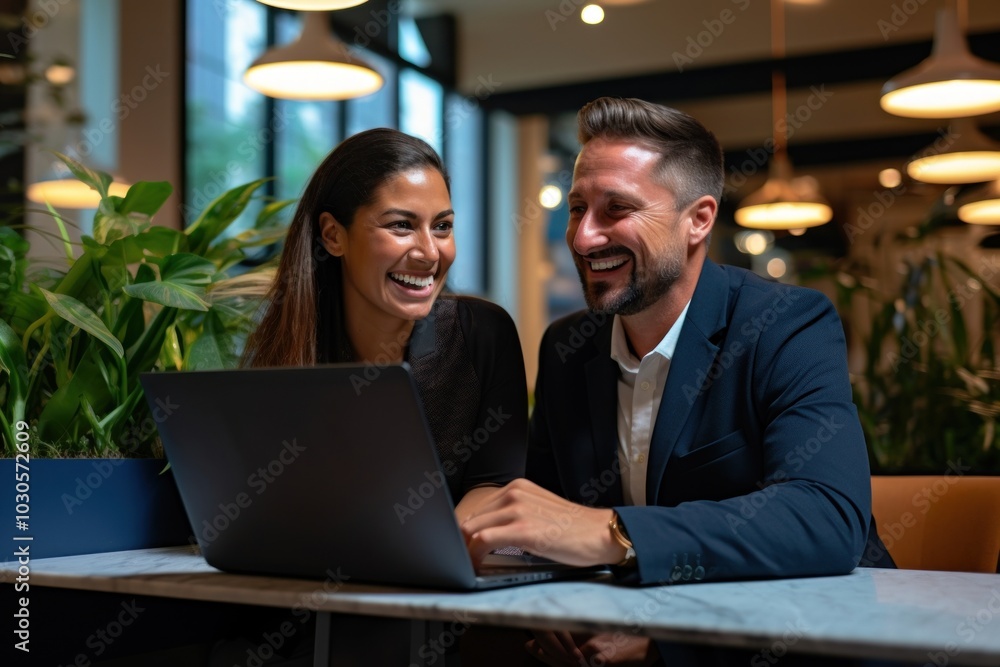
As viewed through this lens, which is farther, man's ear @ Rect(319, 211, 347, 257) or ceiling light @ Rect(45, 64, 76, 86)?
ceiling light @ Rect(45, 64, 76, 86)

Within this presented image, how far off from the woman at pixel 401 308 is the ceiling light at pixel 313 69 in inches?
69.3

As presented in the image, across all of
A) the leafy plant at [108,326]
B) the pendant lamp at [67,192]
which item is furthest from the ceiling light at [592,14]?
the leafy plant at [108,326]

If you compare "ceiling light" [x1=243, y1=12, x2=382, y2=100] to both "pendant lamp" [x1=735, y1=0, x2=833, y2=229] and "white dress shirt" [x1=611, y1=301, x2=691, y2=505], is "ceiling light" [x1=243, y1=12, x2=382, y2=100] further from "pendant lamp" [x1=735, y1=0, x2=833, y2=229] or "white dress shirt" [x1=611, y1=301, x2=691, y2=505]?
"pendant lamp" [x1=735, y1=0, x2=833, y2=229]

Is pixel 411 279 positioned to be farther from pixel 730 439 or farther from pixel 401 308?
pixel 730 439

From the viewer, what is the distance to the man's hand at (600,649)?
1.26 meters

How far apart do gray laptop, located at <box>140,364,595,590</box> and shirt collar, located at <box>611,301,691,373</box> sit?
0.54 m

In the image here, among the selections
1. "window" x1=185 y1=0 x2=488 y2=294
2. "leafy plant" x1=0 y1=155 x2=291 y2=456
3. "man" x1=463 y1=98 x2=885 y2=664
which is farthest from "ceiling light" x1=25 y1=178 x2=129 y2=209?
"man" x1=463 y1=98 x2=885 y2=664

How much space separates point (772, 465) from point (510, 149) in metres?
8.05

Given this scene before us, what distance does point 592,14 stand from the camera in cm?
605

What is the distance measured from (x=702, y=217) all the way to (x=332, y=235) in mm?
665

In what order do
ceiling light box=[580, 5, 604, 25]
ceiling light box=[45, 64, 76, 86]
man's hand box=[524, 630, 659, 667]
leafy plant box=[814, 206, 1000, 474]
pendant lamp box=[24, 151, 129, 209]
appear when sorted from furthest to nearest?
ceiling light box=[580, 5, 604, 25] → ceiling light box=[45, 64, 76, 86] → pendant lamp box=[24, 151, 129, 209] → leafy plant box=[814, 206, 1000, 474] → man's hand box=[524, 630, 659, 667]

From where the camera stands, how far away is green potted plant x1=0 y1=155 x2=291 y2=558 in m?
1.46

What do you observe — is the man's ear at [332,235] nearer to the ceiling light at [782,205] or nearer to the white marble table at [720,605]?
the white marble table at [720,605]

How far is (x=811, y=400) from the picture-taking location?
1.38 metres
